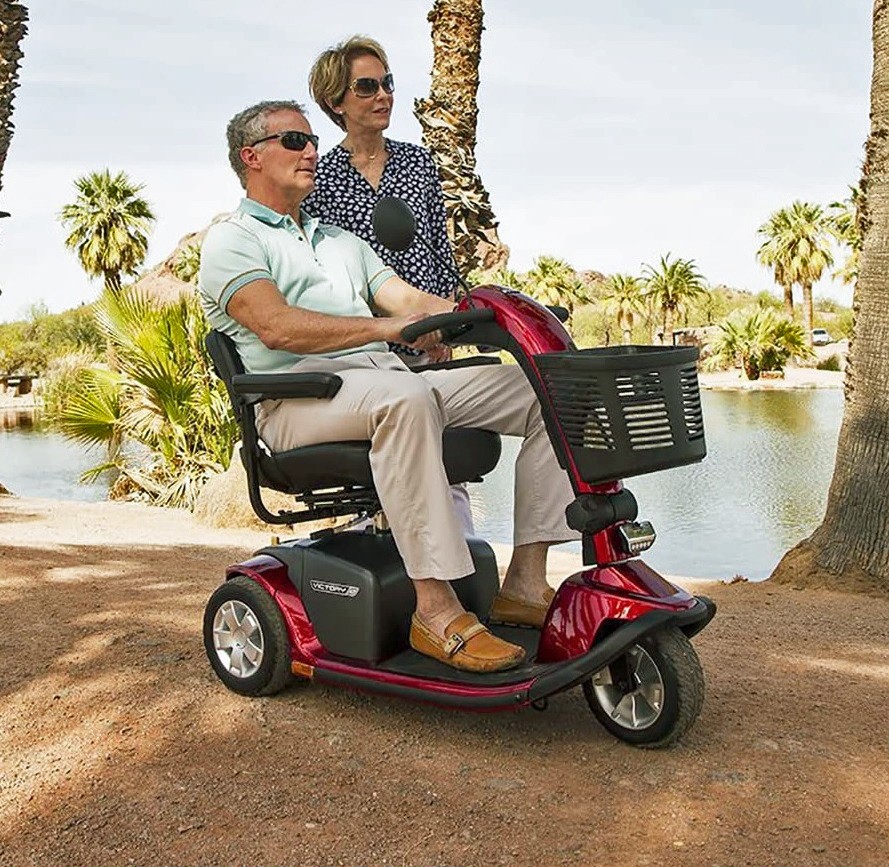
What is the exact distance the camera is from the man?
355 cm

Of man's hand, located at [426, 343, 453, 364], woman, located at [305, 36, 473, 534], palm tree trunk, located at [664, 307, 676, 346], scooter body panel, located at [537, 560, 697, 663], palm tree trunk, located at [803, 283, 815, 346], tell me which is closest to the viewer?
scooter body panel, located at [537, 560, 697, 663]

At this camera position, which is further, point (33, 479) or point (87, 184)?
point (87, 184)

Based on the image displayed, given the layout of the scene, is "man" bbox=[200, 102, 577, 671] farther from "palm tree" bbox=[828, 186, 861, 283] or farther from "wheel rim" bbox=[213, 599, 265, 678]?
"palm tree" bbox=[828, 186, 861, 283]

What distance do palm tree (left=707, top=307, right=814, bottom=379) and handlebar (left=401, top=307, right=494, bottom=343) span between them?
37449mm

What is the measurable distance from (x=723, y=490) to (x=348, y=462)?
11.6 meters

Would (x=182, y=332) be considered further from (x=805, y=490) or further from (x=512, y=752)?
(x=512, y=752)

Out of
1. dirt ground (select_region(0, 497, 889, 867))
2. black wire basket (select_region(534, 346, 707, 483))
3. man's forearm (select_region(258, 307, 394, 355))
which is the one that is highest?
man's forearm (select_region(258, 307, 394, 355))

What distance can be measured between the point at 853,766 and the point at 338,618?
1.55 metres

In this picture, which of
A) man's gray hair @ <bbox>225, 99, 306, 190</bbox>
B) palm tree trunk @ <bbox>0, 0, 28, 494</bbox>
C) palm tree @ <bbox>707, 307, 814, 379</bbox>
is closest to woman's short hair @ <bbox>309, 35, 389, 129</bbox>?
man's gray hair @ <bbox>225, 99, 306, 190</bbox>

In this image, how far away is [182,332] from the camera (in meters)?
13.1

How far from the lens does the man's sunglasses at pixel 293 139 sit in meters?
4.03

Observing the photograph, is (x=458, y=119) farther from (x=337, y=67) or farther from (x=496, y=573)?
(x=496, y=573)

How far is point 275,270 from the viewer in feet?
13.2

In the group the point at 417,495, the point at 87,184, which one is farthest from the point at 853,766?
the point at 87,184
